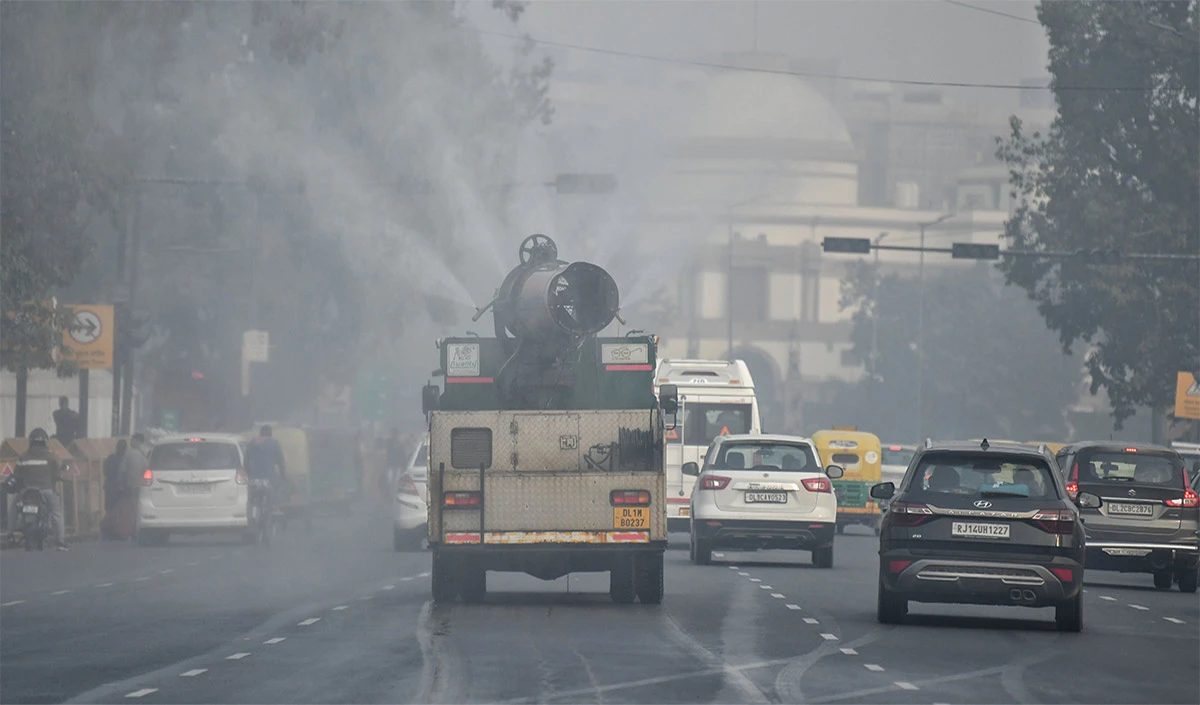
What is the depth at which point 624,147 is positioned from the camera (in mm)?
62406

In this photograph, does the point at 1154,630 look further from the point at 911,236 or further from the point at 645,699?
the point at 911,236

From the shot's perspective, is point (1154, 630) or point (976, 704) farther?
point (1154, 630)

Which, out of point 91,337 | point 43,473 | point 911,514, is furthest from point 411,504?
point 911,514

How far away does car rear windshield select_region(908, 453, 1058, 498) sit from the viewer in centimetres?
1775

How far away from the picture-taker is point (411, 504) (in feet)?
100

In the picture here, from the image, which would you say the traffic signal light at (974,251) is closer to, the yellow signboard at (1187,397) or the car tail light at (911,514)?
the yellow signboard at (1187,397)

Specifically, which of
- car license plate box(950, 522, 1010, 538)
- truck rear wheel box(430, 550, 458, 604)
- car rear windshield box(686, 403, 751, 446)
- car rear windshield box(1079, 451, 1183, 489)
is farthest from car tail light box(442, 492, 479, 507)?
car rear windshield box(686, 403, 751, 446)

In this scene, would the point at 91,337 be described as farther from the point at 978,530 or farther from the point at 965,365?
the point at 965,365

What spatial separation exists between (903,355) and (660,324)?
23.1m

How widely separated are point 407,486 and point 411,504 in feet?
1.28

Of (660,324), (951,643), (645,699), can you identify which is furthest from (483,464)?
(660,324)

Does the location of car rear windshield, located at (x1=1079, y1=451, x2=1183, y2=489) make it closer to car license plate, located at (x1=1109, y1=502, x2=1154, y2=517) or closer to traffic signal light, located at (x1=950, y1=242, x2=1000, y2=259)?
car license plate, located at (x1=1109, y1=502, x2=1154, y2=517)

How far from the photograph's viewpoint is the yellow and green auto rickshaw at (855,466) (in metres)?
41.4

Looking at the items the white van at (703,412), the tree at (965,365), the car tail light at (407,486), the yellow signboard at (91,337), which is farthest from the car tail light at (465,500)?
the tree at (965,365)
